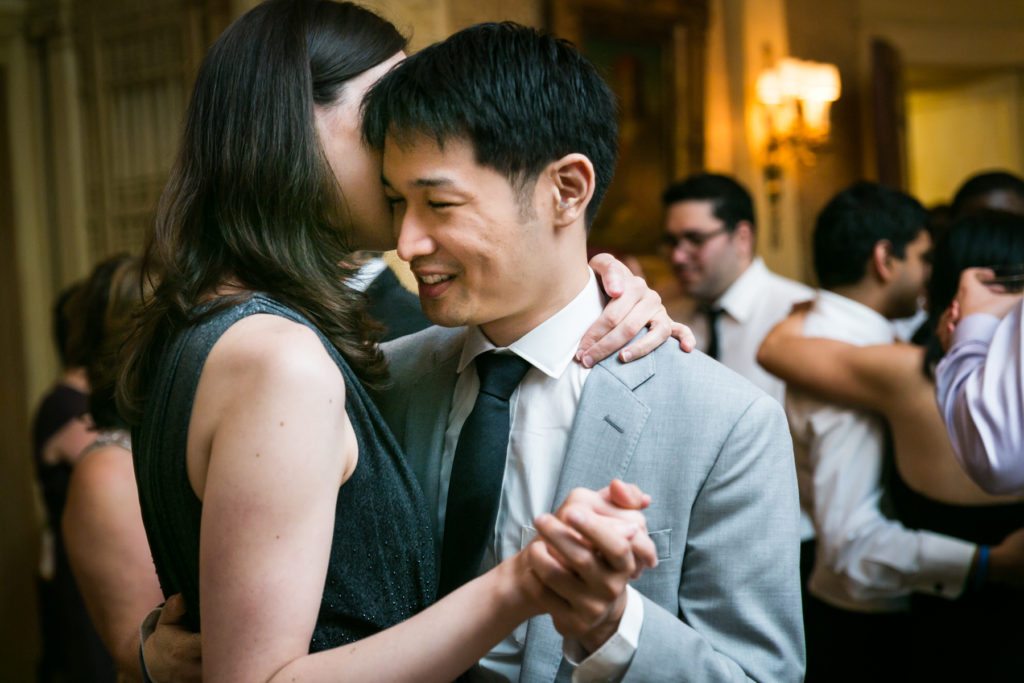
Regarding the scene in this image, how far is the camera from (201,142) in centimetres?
152

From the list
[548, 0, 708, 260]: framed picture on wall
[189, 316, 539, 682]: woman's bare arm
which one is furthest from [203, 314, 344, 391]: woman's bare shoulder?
[548, 0, 708, 260]: framed picture on wall

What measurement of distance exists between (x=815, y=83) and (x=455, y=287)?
5802 mm

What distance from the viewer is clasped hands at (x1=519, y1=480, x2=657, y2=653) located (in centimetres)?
122

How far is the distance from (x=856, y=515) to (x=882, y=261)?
83cm

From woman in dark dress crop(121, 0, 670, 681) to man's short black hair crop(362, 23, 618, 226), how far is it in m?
0.06

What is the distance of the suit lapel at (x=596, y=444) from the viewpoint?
5.17 feet

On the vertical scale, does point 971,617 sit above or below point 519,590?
below

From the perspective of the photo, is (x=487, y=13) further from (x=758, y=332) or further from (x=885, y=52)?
(x=885, y=52)

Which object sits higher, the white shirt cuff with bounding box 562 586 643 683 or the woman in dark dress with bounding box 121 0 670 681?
the woman in dark dress with bounding box 121 0 670 681

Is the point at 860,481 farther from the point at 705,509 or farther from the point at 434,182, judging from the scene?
the point at 434,182

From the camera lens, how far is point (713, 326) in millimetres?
4746

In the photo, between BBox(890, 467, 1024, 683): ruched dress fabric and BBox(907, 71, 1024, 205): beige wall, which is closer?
BBox(890, 467, 1024, 683): ruched dress fabric

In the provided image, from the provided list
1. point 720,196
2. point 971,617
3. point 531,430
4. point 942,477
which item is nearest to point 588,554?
point 531,430

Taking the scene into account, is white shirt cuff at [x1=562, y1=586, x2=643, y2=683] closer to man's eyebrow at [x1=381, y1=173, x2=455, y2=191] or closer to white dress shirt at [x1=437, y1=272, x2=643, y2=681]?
white dress shirt at [x1=437, y1=272, x2=643, y2=681]
